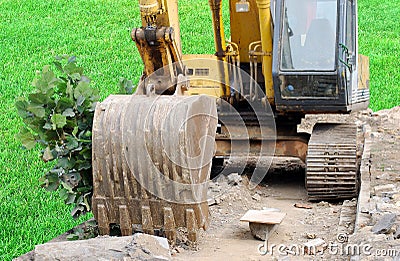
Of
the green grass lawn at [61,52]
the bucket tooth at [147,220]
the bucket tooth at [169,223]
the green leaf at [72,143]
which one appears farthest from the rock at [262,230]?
the green grass lawn at [61,52]

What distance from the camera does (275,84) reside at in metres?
9.18

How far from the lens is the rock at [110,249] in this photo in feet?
20.3

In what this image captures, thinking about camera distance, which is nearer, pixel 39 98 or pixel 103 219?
pixel 103 219

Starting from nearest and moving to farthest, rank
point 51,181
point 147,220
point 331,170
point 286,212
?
point 147,220 → point 51,181 → point 286,212 → point 331,170

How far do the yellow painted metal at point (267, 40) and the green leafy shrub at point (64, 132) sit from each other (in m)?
2.30

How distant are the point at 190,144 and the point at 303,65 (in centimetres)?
235

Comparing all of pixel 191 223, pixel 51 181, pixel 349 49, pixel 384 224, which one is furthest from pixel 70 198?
pixel 349 49

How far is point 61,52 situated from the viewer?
20.0m

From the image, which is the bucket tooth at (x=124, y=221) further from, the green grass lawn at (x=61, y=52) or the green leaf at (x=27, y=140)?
the green grass lawn at (x=61, y=52)

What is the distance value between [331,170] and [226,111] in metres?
1.48

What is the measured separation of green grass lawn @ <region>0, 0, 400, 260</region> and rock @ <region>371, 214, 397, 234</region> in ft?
12.0

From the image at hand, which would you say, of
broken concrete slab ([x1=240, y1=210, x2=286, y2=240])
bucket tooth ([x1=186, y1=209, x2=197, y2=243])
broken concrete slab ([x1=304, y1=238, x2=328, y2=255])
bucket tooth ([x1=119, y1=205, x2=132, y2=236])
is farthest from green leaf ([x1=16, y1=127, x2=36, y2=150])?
broken concrete slab ([x1=304, y1=238, x2=328, y2=255])

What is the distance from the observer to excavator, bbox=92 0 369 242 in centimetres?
726

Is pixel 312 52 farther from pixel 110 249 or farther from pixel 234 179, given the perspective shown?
pixel 110 249
